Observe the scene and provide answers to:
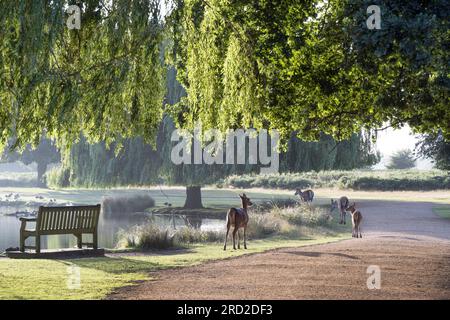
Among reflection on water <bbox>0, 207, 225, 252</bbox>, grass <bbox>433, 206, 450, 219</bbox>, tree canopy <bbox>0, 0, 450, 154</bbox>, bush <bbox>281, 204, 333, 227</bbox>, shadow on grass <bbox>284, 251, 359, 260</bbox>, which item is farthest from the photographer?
grass <bbox>433, 206, 450, 219</bbox>

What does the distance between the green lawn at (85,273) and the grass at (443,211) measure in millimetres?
16740

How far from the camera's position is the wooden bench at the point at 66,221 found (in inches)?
609

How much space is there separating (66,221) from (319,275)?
6.20m

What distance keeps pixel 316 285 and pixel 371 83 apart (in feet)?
18.1

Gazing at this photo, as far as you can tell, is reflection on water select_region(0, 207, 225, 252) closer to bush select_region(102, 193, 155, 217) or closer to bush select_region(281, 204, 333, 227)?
bush select_region(102, 193, 155, 217)

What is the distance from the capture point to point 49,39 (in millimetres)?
9633

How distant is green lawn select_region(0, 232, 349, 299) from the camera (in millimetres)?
11180

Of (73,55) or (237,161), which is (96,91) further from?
(237,161)

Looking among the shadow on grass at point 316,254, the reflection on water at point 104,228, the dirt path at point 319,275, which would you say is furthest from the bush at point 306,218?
the shadow on grass at point 316,254

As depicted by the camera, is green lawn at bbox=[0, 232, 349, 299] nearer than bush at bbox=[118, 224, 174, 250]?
Yes

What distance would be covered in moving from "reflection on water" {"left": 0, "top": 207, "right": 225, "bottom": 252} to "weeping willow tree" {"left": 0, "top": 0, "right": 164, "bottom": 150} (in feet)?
39.6

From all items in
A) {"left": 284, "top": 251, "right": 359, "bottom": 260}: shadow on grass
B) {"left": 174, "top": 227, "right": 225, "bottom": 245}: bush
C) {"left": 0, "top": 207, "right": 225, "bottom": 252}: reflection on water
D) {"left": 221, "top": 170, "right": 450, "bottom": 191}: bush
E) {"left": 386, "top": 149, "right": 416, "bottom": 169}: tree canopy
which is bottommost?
{"left": 0, "top": 207, "right": 225, "bottom": 252}: reflection on water

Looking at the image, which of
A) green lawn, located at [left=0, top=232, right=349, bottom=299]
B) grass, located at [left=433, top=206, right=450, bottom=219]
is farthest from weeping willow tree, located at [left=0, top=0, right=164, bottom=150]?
grass, located at [left=433, top=206, right=450, bottom=219]

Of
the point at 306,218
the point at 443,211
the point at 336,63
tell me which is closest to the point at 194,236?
the point at 306,218
